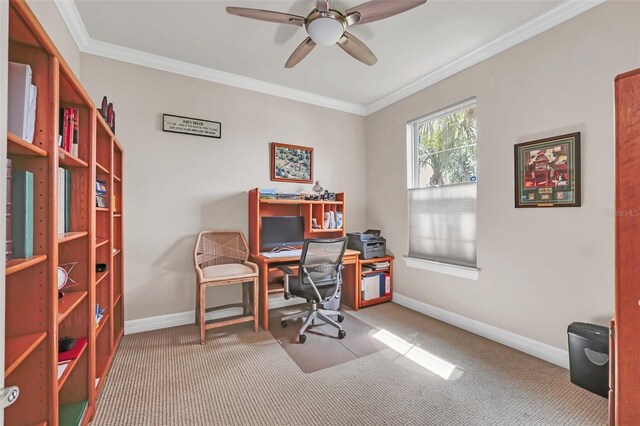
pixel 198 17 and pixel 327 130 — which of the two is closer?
pixel 198 17

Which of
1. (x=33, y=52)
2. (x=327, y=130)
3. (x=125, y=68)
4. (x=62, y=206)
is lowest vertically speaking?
(x=62, y=206)

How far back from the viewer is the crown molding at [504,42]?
1979 millimetres

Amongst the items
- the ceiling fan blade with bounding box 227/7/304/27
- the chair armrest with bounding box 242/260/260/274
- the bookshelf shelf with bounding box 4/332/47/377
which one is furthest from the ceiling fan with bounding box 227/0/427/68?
the chair armrest with bounding box 242/260/260/274

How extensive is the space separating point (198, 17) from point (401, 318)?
3.37m

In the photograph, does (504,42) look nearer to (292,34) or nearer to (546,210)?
(546,210)

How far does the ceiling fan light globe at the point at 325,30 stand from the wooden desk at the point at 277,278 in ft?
6.28

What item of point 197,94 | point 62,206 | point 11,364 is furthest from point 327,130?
point 11,364

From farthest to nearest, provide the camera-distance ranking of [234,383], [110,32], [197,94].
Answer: [197,94] < [110,32] < [234,383]

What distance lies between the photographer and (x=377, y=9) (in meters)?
1.70

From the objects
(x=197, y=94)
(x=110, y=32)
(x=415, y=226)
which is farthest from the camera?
(x=415, y=226)

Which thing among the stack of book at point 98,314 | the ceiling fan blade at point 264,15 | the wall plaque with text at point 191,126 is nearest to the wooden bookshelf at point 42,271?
the stack of book at point 98,314

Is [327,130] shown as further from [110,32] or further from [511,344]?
[511,344]

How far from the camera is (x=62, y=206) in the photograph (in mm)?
1426

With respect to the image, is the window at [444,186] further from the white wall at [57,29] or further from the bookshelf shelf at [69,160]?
the white wall at [57,29]
